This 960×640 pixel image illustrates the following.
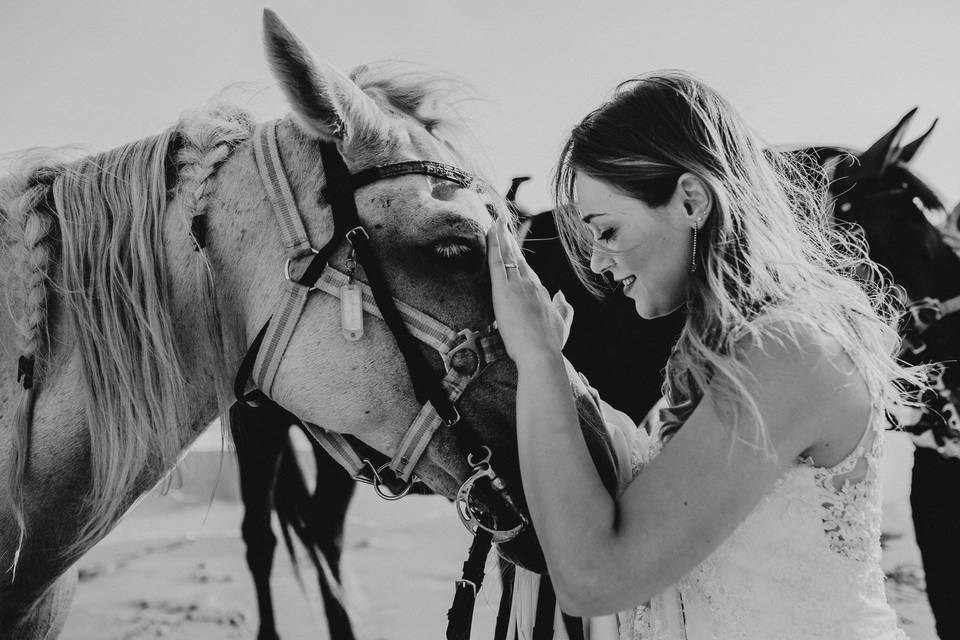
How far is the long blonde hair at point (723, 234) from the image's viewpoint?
45.0 inches

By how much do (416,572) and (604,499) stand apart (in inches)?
246

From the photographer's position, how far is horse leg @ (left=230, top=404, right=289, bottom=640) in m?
4.37

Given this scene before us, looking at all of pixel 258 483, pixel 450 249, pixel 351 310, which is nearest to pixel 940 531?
pixel 450 249

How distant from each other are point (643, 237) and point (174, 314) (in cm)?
110

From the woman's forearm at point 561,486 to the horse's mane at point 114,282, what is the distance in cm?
86

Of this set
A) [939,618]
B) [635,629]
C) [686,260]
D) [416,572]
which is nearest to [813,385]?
[686,260]

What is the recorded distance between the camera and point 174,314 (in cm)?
154

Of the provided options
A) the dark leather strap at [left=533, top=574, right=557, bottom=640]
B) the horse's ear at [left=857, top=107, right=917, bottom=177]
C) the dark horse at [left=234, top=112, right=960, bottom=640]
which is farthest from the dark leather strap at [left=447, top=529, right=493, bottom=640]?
the horse's ear at [left=857, top=107, right=917, bottom=177]

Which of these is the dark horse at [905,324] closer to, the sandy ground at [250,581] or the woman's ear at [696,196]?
the sandy ground at [250,581]

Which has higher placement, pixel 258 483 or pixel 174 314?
pixel 174 314

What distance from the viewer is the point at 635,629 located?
132 cm

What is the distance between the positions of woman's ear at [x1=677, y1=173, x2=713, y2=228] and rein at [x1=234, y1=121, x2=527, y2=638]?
1.63ft

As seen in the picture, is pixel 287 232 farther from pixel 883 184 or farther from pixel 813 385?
pixel 883 184

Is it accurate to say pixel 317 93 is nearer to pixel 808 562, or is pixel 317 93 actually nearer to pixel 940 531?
pixel 808 562
